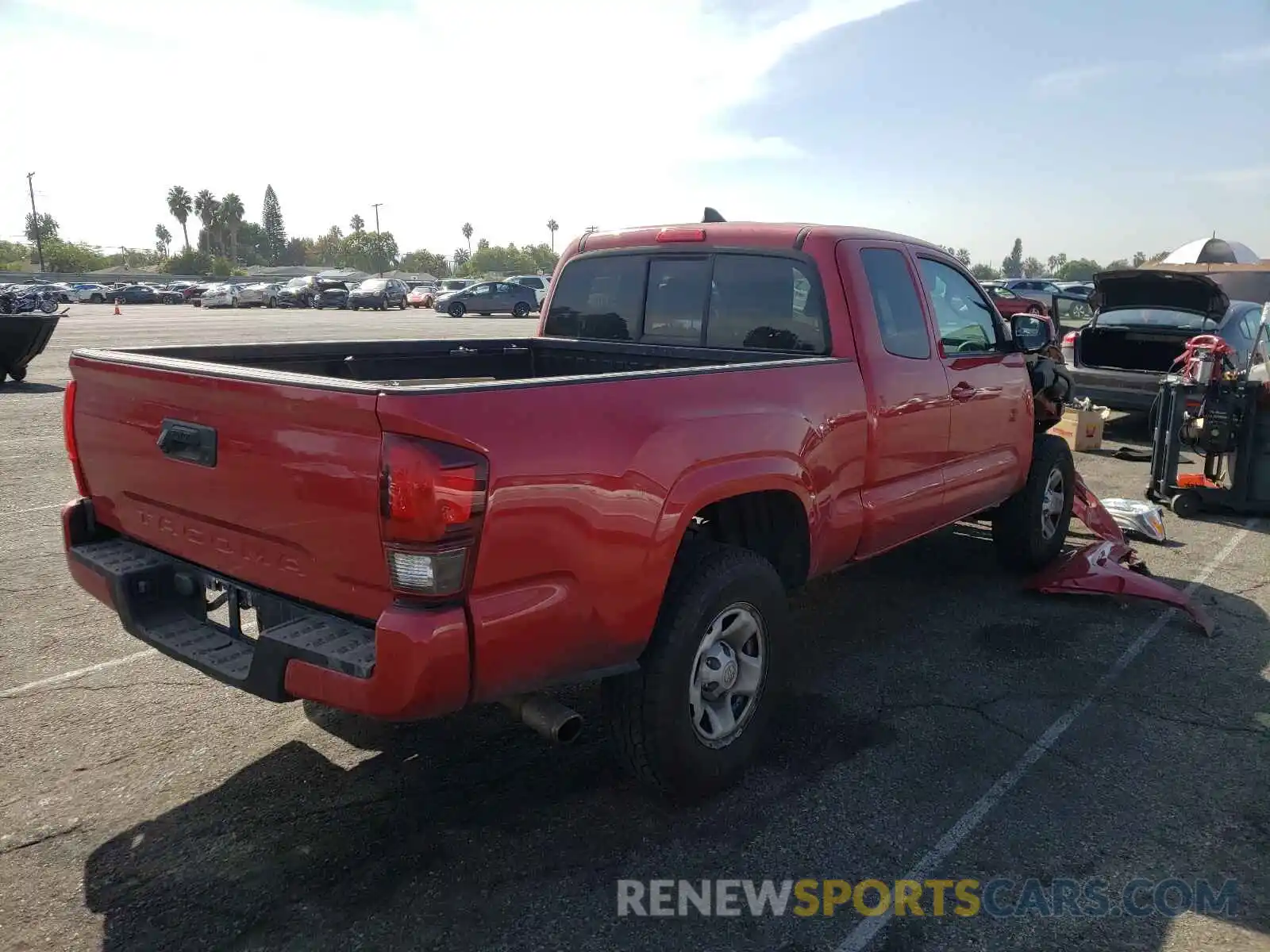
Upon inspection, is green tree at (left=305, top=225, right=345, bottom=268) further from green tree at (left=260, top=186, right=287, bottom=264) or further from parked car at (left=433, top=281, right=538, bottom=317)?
parked car at (left=433, top=281, right=538, bottom=317)

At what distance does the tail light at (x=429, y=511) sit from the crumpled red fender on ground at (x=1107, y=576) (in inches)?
167

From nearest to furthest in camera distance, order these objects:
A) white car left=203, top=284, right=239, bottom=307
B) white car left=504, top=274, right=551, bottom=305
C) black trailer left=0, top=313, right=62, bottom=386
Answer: black trailer left=0, top=313, right=62, bottom=386, white car left=504, top=274, right=551, bottom=305, white car left=203, top=284, right=239, bottom=307

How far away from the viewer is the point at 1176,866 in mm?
3037

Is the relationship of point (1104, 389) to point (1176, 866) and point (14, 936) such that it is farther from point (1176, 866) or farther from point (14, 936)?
point (14, 936)

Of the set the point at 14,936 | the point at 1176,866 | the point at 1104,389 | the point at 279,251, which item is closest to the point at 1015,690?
the point at 1176,866

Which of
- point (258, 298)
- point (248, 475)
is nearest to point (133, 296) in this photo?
point (258, 298)

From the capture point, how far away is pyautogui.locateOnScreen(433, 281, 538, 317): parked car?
41312mm

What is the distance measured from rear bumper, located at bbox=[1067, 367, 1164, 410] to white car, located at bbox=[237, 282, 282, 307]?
4918cm

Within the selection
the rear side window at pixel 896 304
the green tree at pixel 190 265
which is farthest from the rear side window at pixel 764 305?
the green tree at pixel 190 265

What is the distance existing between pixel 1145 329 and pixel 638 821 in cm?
991

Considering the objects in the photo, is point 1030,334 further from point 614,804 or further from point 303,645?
point 303,645

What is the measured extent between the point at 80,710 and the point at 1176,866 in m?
4.14

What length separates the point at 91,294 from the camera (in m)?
61.6

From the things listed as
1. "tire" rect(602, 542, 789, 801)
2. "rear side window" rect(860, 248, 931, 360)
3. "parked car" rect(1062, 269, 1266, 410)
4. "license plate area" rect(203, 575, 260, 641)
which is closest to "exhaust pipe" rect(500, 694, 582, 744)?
"tire" rect(602, 542, 789, 801)
